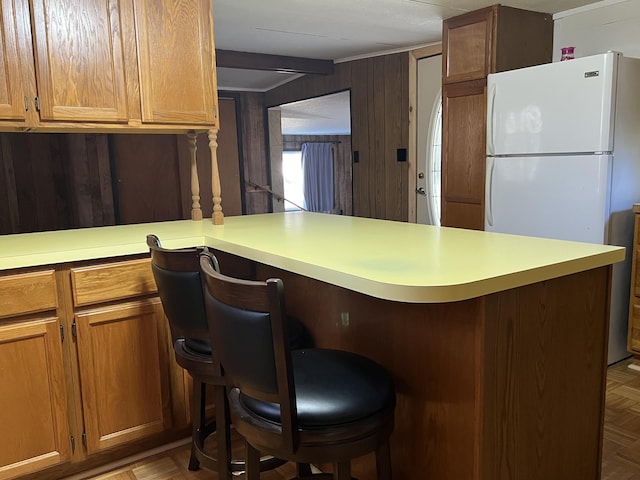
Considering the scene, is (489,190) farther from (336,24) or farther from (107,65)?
(107,65)

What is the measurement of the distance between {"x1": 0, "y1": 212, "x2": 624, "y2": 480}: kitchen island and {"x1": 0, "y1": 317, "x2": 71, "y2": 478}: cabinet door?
0.83ft

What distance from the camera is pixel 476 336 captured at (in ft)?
3.80

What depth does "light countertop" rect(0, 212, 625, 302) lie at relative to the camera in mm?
1082

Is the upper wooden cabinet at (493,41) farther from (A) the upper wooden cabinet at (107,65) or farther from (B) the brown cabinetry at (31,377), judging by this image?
(B) the brown cabinetry at (31,377)

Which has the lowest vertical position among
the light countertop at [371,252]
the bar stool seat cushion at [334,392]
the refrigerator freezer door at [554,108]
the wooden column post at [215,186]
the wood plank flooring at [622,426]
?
the wood plank flooring at [622,426]

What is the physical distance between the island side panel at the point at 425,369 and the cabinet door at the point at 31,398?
3.21ft

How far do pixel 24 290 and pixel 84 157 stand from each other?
290cm

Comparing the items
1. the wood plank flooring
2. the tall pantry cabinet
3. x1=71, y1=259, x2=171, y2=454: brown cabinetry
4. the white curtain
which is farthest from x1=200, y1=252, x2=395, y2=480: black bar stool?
the white curtain

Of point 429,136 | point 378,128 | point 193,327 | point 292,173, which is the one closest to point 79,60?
point 193,327

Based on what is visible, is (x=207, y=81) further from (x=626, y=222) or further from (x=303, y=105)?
(x=303, y=105)

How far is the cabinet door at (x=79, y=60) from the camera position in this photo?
199 centimetres

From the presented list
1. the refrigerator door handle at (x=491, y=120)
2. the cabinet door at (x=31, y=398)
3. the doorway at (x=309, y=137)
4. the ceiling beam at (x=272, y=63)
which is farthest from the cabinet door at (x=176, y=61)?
the doorway at (x=309, y=137)

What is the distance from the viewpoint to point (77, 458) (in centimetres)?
186

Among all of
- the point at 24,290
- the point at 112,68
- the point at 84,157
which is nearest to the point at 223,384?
the point at 24,290
